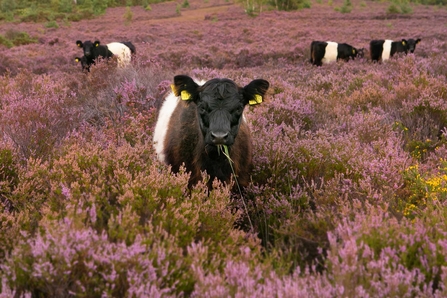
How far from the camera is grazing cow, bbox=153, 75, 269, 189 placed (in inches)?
135

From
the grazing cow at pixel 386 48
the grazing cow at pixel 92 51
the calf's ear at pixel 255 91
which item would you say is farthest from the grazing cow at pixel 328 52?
the calf's ear at pixel 255 91

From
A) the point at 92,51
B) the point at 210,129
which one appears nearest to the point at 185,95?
the point at 210,129

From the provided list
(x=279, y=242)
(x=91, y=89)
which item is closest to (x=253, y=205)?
(x=279, y=242)

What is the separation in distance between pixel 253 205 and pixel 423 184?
1.60 metres

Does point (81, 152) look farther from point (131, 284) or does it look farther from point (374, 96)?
point (374, 96)

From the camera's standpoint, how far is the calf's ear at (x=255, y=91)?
3732mm

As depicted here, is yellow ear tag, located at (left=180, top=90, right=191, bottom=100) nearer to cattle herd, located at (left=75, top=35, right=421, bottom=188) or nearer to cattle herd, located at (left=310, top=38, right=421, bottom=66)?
cattle herd, located at (left=75, top=35, right=421, bottom=188)

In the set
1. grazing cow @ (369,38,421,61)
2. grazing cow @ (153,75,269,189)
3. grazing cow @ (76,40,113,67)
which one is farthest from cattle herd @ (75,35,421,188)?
grazing cow @ (369,38,421,61)

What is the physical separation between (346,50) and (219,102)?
48.4 feet

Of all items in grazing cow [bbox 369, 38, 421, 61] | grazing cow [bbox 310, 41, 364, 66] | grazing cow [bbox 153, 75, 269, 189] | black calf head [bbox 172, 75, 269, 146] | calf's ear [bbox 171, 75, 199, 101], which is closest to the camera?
black calf head [bbox 172, 75, 269, 146]

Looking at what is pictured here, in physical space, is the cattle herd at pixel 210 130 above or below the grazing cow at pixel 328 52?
above

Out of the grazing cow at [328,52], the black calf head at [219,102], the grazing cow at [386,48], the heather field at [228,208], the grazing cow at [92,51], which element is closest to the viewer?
the heather field at [228,208]

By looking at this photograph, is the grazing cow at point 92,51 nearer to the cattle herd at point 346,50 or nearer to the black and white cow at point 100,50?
the black and white cow at point 100,50

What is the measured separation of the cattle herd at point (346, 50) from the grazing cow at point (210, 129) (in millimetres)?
12983
